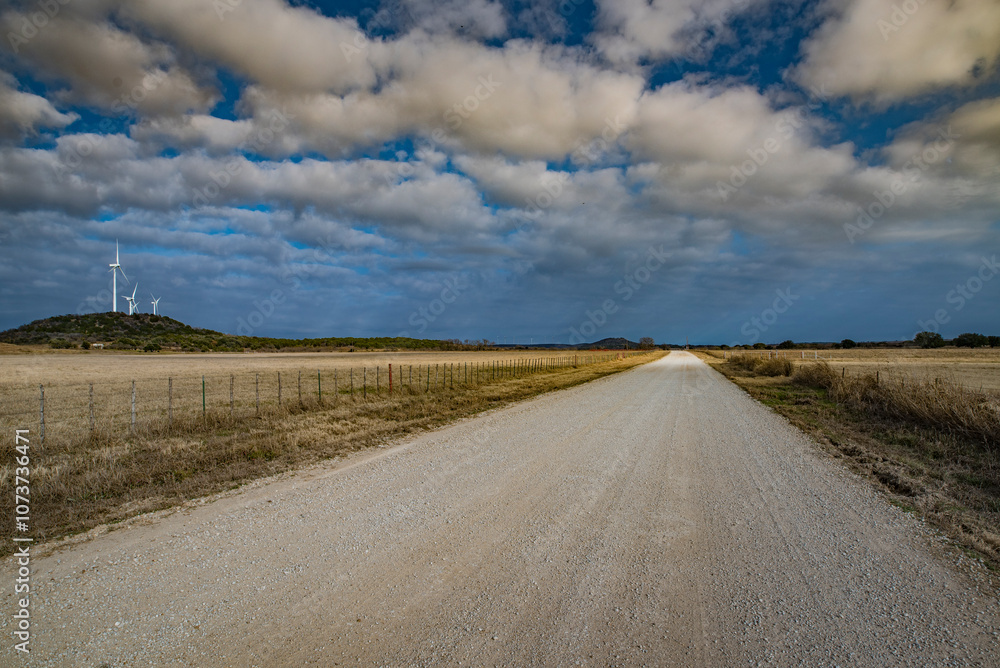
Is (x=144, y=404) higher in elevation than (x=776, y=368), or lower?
lower

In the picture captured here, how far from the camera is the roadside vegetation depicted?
667 centimetres

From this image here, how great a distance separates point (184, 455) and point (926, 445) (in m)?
16.3

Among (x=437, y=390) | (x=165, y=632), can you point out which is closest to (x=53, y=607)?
(x=165, y=632)

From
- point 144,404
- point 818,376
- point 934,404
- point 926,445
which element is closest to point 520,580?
point 926,445

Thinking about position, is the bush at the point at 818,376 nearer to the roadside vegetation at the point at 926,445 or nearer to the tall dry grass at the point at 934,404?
the tall dry grass at the point at 934,404

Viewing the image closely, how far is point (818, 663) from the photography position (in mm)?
3469

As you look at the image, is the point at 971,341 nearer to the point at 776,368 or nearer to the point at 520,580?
the point at 776,368

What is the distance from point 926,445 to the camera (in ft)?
36.9

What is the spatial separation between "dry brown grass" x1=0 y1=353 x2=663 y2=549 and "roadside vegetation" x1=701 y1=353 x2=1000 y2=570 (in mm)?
10231

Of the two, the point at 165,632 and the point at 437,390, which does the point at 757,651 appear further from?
the point at 437,390

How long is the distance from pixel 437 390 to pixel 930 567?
21147 millimetres

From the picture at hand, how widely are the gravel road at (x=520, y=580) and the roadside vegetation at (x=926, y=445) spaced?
0.54m

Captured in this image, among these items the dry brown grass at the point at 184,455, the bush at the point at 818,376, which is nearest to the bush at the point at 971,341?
the bush at the point at 818,376

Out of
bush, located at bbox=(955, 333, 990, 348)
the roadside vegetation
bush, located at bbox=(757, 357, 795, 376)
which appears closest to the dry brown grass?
the roadside vegetation
